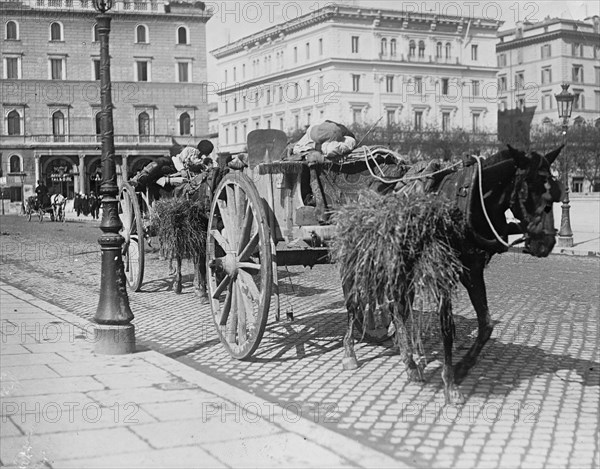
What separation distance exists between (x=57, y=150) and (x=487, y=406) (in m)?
76.7

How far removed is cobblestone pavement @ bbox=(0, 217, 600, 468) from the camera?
5.53m

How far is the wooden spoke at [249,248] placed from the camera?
7781 mm

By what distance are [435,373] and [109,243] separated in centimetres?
344

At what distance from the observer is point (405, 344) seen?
6809mm

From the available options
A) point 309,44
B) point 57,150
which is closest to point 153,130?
point 57,150

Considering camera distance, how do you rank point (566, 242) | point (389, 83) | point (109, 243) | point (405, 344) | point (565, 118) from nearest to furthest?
1. point (405, 344)
2. point (109, 243)
3. point (565, 118)
4. point (566, 242)
5. point (389, 83)

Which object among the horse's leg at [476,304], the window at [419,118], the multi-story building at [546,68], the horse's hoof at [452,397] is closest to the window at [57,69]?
the window at [419,118]

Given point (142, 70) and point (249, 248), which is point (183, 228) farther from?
point (142, 70)

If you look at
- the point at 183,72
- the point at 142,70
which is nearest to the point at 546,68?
the point at 183,72

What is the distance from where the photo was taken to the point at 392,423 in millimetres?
5980

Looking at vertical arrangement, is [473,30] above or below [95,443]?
above

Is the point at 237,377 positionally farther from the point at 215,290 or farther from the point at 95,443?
the point at 95,443

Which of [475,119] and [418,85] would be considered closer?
[418,85]

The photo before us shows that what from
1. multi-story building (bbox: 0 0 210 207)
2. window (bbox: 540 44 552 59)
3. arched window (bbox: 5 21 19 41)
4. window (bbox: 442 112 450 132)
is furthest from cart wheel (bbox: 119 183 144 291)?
window (bbox: 540 44 552 59)
